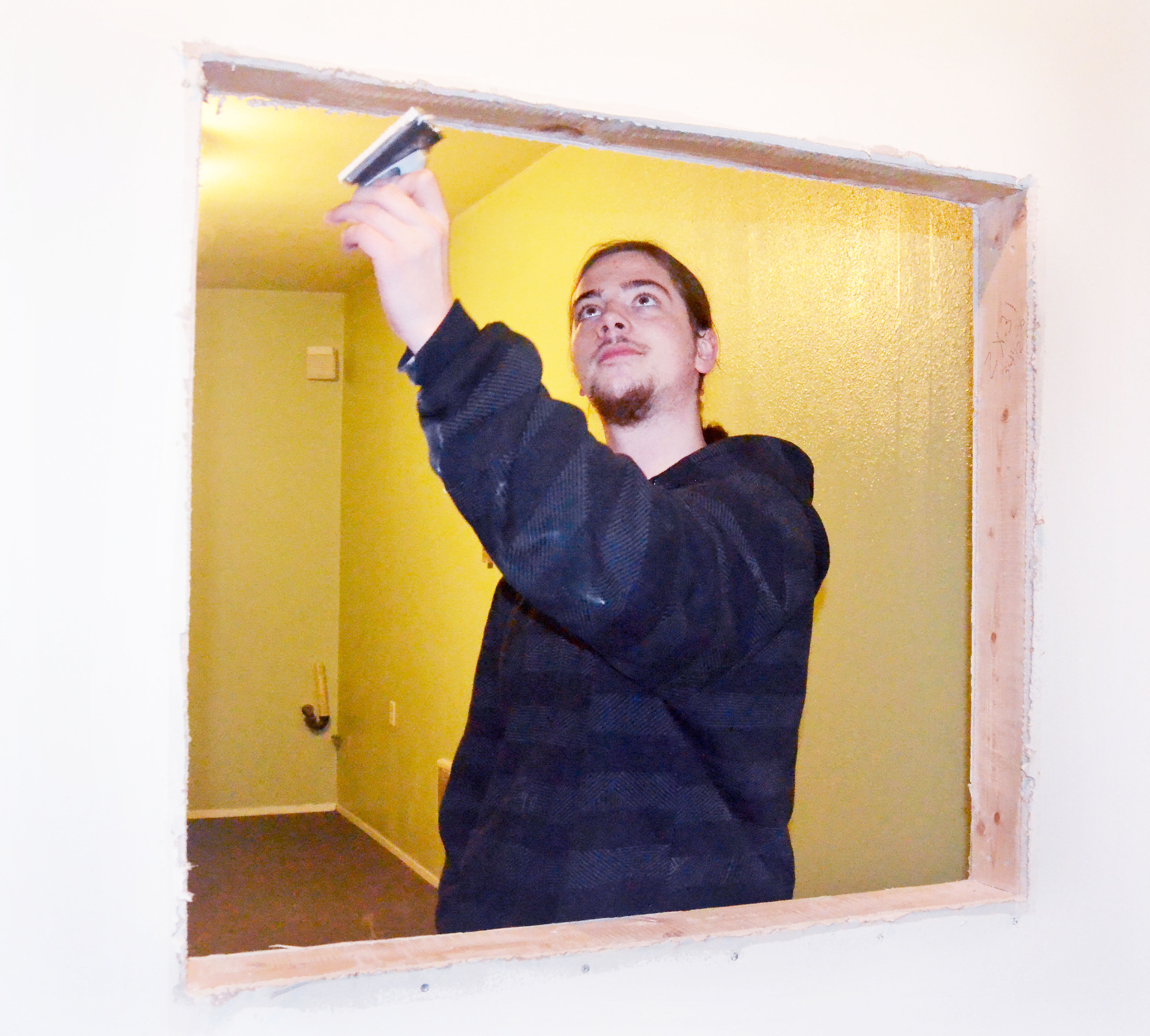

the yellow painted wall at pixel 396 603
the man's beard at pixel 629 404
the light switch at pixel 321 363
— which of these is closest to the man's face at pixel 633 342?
the man's beard at pixel 629 404

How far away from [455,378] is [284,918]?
9.91ft

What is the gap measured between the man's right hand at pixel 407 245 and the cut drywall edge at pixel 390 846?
2.75 metres

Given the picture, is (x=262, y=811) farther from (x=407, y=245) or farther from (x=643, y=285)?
(x=407, y=245)

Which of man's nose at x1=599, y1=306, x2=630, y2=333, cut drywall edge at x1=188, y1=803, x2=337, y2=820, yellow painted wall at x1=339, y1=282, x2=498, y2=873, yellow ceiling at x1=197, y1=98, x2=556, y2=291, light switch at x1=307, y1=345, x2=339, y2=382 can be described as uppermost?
yellow ceiling at x1=197, y1=98, x2=556, y2=291

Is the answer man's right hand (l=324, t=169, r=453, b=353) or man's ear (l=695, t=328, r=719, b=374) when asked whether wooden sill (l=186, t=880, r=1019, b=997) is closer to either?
man's right hand (l=324, t=169, r=453, b=353)

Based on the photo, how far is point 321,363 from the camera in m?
4.92

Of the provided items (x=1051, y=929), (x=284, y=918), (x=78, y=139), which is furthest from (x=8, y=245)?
(x=284, y=918)

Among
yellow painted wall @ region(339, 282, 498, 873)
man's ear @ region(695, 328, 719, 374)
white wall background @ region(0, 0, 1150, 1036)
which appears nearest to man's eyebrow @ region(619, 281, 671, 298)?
man's ear @ region(695, 328, 719, 374)

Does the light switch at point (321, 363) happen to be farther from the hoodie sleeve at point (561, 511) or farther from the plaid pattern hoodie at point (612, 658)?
the hoodie sleeve at point (561, 511)

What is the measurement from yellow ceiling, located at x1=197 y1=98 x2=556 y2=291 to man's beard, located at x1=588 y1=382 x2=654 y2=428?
794 millimetres

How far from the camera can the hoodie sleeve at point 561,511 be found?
2.38 ft

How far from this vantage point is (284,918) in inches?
130

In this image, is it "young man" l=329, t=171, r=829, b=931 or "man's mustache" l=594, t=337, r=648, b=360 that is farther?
"man's mustache" l=594, t=337, r=648, b=360

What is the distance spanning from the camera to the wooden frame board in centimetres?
71
